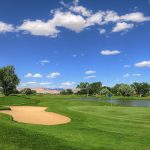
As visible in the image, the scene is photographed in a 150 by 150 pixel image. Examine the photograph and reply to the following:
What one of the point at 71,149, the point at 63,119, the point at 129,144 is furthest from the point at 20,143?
the point at 63,119

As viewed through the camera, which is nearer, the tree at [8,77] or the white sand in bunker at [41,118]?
the white sand in bunker at [41,118]

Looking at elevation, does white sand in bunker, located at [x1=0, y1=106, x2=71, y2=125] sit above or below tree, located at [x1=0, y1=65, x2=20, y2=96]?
below

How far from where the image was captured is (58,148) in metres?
16.0

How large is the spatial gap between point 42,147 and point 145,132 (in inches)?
392

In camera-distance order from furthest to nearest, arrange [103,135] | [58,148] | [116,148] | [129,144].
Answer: [103,135]
[129,144]
[116,148]
[58,148]

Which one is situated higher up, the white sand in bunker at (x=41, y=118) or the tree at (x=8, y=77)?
the tree at (x=8, y=77)

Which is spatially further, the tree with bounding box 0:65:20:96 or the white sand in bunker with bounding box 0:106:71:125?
the tree with bounding box 0:65:20:96

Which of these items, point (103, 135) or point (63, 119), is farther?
point (63, 119)

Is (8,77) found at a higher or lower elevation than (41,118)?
higher

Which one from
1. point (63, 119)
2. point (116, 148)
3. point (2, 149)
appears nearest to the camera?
point (2, 149)

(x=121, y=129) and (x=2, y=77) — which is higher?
(x=2, y=77)

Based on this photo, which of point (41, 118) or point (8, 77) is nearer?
point (41, 118)

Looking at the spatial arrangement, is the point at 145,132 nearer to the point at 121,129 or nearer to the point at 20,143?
the point at 121,129

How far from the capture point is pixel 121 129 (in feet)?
80.2
